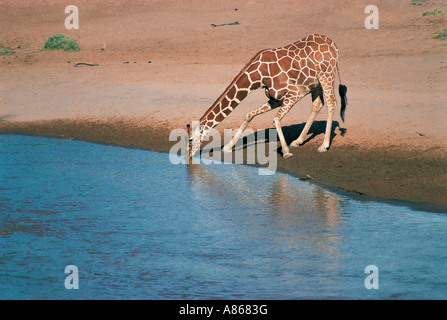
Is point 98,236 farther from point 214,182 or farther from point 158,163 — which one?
point 158,163

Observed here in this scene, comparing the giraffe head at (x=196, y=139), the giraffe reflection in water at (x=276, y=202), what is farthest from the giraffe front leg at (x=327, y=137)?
the giraffe head at (x=196, y=139)

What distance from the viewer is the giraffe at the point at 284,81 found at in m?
11.9

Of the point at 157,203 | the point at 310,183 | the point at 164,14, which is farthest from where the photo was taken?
the point at 164,14

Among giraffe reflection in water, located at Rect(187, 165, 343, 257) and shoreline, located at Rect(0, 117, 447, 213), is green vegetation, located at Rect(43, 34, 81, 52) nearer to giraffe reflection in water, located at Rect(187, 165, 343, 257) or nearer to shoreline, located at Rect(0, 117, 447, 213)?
shoreline, located at Rect(0, 117, 447, 213)

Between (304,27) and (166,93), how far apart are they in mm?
10327

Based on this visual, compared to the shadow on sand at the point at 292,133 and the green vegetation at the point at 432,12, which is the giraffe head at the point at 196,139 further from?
the green vegetation at the point at 432,12

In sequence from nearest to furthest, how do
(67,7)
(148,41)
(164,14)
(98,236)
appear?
(98,236)
(148,41)
(164,14)
(67,7)

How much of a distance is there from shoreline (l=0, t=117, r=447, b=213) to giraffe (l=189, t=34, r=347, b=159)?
1.51 feet

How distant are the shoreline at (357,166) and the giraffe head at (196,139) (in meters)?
0.98

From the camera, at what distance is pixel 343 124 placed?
13.4 meters

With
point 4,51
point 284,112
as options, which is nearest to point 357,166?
point 284,112

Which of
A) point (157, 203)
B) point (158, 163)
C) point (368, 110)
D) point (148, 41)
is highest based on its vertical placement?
point (148, 41)

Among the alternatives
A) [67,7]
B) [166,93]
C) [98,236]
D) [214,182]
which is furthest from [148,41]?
[98,236]

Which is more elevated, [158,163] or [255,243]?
[158,163]
